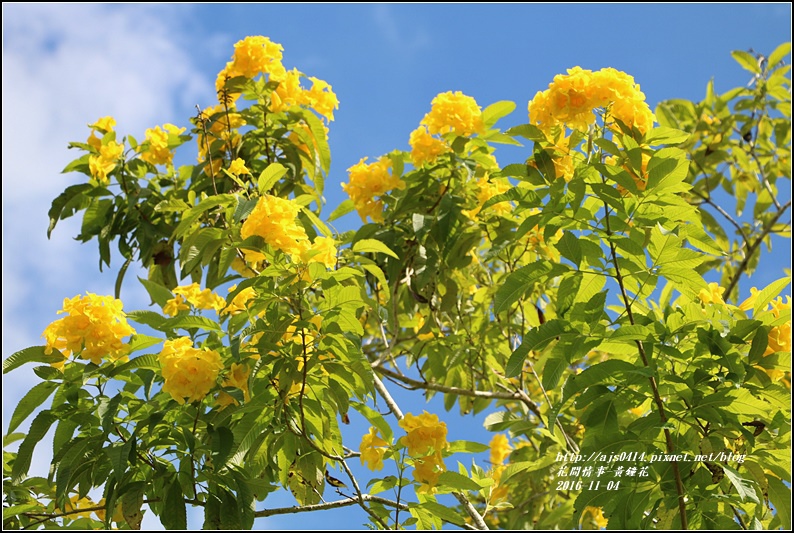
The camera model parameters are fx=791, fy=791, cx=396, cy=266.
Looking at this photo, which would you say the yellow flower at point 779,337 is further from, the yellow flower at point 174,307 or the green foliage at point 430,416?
the yellow flower at point 174,307

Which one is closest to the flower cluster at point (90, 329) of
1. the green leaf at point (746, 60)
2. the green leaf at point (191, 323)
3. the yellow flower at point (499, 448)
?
the green leaf at point (191, 323)

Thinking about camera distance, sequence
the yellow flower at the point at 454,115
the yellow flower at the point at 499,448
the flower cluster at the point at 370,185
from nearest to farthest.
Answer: the yellow flower at the point at 454,115
the flower cluster at the point at 370,185
the yellow flower at the point at 499,448

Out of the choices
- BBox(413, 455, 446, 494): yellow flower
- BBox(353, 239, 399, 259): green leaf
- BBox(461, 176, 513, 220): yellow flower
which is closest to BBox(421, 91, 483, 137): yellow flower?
BBox(461, 176, 513, 220): yellow flower

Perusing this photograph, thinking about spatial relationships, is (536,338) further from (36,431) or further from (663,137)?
(36,431)

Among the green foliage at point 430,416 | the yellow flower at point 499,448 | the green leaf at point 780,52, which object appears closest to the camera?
the green foliage at point 430,416

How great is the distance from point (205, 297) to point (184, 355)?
0.37 metres

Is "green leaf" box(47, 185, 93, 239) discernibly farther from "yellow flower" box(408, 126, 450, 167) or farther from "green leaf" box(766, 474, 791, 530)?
"green leaf" box(766, 474, 791, 530)

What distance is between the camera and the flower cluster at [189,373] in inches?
82.7

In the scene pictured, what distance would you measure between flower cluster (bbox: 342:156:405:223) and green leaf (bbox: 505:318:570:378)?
1222 mm

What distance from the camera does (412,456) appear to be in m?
2.36

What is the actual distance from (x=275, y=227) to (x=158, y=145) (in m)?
1.65

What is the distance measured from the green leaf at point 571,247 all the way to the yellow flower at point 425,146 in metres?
A: 1.03

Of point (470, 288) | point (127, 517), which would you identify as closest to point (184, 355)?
point (127, 517)

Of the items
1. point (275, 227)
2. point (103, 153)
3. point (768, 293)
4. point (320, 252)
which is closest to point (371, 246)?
point (320, 252)
